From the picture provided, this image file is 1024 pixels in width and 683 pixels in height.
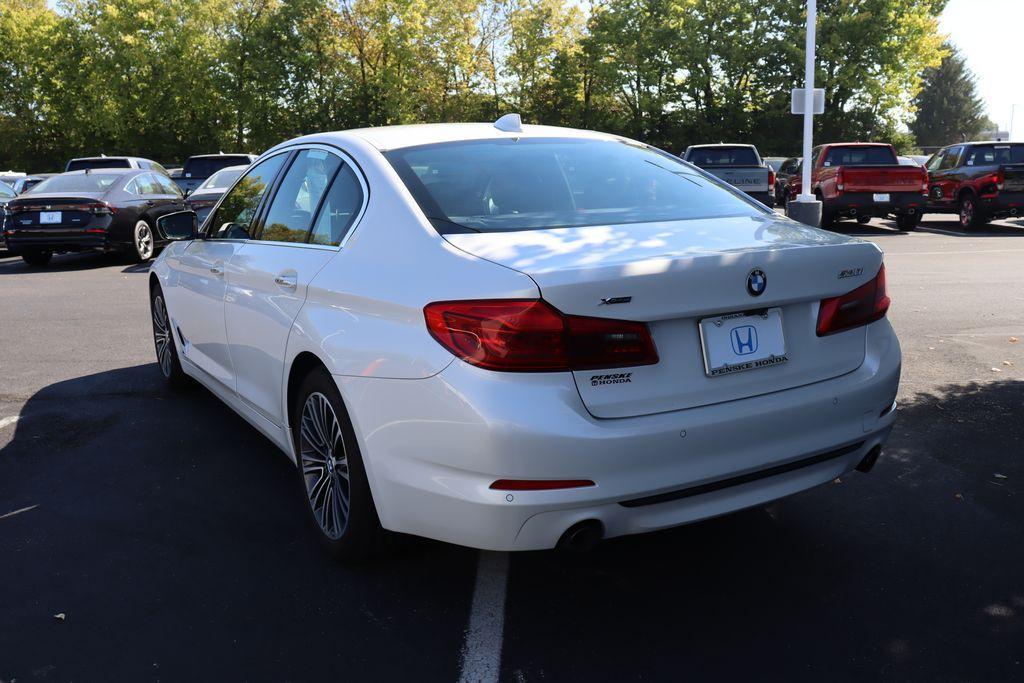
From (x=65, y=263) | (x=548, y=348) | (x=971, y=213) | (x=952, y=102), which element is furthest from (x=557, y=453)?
(x=952, y=102)

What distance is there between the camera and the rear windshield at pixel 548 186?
133 inches

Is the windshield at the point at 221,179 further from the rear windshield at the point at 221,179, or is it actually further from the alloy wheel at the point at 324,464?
the alloy wheel at the point at 324,464

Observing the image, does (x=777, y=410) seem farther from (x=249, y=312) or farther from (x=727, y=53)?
(x=727, y=53)

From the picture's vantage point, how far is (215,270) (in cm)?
466

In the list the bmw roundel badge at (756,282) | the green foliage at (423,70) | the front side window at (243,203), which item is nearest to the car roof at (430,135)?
the front side window at (243,203)

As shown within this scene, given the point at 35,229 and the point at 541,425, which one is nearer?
the point at 541,425

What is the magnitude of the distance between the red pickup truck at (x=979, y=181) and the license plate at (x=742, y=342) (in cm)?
1783

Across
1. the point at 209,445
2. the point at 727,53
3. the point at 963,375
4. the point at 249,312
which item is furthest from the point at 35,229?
the point at 727,53

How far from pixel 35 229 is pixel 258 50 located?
35462 mm

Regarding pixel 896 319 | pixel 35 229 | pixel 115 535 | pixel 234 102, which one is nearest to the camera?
pixel 115 535

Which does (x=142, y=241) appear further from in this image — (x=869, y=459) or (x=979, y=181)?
(x=979, y=181)

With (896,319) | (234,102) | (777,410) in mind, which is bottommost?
(896,319)

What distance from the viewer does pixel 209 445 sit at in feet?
16.6

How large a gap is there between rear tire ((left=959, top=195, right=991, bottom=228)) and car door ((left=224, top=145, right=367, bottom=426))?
17856mm
